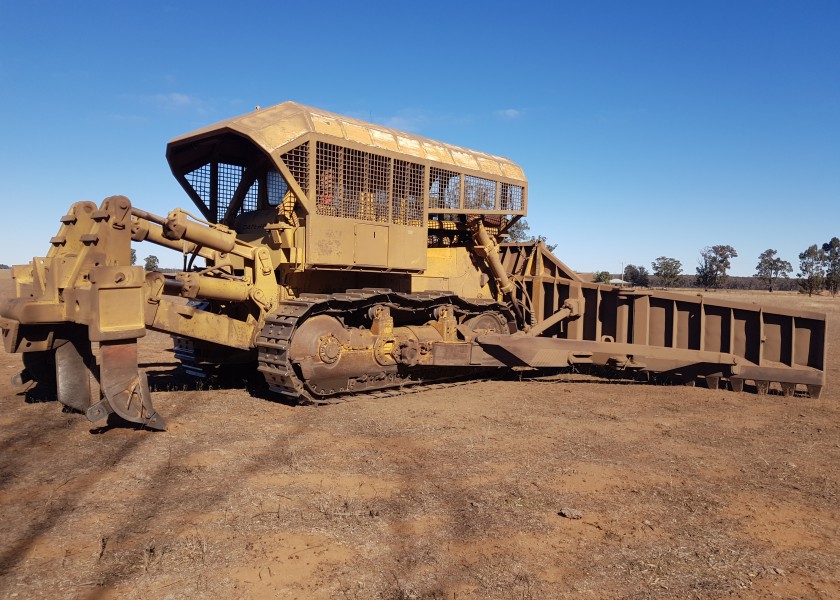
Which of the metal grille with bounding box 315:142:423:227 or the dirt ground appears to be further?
the metal grille with bounding box 315:142:423:227

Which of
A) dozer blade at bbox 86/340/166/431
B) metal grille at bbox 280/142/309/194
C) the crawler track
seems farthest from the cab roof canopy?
dozer blade at bbox 86/340/166/431

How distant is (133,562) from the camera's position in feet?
11.5

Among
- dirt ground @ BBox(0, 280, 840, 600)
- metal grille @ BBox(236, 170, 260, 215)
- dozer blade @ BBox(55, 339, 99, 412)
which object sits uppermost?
metal grille @ BBox(236, 170, 260, 215)

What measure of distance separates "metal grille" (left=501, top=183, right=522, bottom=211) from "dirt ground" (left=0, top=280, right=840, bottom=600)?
451cm

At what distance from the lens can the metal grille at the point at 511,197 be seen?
36.2 feet

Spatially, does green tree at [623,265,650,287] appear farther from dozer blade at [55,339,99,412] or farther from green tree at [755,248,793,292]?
dozer blade at [55,339,99,412]

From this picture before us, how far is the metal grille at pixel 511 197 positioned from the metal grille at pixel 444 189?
1191mm

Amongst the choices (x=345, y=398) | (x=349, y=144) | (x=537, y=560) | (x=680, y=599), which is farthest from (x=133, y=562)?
(x=349, y=144)

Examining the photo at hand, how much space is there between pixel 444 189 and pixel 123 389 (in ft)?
18.6

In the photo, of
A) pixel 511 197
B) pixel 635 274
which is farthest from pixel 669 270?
pixel 511 197

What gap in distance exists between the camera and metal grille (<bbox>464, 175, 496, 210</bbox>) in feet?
33.9

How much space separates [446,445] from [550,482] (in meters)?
1.34

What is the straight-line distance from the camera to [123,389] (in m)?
6.09

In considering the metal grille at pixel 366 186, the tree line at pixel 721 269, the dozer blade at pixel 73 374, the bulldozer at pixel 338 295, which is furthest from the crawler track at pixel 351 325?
the tree line at pixel 721 269
